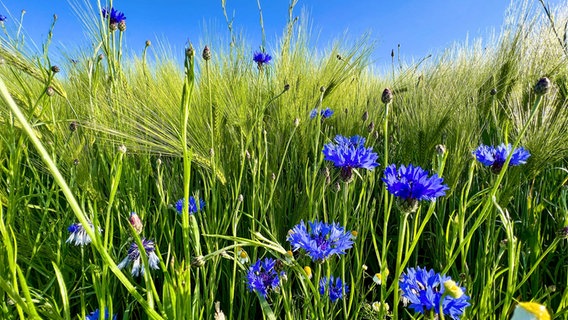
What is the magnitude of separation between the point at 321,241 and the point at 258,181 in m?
0.31

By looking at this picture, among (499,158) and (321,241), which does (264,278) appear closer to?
(321,241)

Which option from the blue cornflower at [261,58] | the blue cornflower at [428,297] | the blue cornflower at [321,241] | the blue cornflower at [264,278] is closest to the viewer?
the blue cornflower at [428,297]

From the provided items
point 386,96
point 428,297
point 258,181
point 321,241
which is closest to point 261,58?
point 258,181

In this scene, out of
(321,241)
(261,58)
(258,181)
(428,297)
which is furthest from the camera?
(261,58)

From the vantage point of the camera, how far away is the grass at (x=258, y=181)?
801mm

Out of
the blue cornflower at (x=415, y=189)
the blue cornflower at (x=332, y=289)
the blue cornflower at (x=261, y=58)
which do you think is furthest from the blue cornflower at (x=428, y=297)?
the blue cornflower at (x=261, y=58)

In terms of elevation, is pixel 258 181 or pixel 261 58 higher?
pixel 261 58

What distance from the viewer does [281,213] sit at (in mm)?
1107

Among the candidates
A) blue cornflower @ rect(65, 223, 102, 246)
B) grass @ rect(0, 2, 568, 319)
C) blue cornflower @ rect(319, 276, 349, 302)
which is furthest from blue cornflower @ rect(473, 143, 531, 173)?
blue cornflower @ rect(65, 223, 102, 246)

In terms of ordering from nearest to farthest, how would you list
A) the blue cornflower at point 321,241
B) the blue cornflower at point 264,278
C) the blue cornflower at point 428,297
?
1. the blue cornflower at point 428,297
2. the blue cornflower at point 321,241
3. the blue cornflower at point 264,278

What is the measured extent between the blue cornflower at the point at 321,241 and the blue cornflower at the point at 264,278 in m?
0.10

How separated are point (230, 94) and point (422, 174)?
2.24 ft

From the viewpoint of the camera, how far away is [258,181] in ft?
3.01

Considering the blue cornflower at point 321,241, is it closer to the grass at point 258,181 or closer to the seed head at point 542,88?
the grass at point 258,181
